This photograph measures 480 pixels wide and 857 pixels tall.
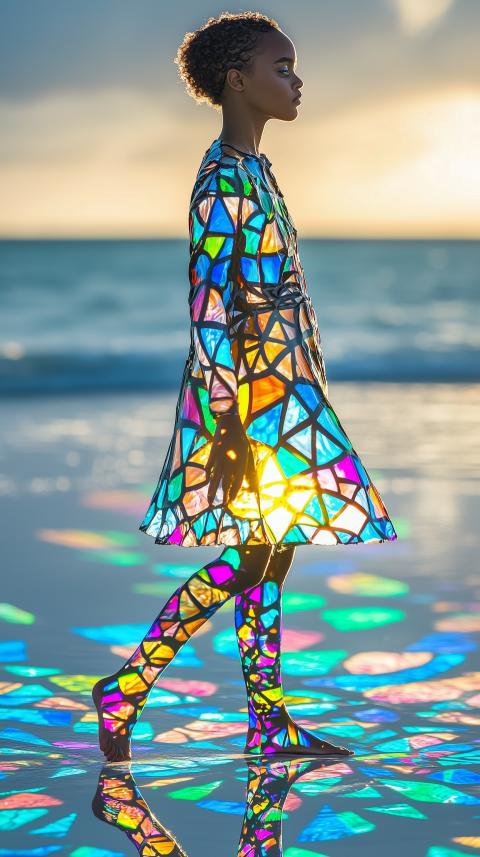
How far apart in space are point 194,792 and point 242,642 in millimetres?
328

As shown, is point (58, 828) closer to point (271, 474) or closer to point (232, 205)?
point (271, 474)

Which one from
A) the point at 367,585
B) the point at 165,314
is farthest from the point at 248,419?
the point at 165,314

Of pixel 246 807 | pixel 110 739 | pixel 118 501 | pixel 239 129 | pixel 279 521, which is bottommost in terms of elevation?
pixel 246 807

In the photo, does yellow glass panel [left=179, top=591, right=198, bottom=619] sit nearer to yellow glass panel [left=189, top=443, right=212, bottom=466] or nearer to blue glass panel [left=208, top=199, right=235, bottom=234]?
yellow glass panel [left=189, top=443, right=212, bottom=466]

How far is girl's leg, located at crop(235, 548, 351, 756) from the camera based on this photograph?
2.09m

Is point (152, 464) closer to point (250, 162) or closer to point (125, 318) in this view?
point (250, 162)

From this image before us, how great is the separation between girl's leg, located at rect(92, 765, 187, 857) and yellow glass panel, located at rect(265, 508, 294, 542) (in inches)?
21.7

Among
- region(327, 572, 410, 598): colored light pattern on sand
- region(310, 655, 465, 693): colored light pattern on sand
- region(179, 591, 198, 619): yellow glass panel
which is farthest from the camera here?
region(327, 572, 410, 598): colored light pattern on sand

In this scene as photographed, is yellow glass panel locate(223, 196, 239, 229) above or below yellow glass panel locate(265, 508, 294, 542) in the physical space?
above

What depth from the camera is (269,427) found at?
191 centimetres

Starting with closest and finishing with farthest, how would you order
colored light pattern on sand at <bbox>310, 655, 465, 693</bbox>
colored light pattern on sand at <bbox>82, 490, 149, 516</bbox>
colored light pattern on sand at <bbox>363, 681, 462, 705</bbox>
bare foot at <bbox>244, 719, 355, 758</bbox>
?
1. bare foot at <bbox>244, 719, 355, 758</bbox>
2. colored light pattern on sand at <bbox>363, 681, 462, 705</bbox>
3. colored light pattern on sand at <bbox>310, 655, 465, 693</bbox>
4. colored light pattern on sand at <bbox>82, 490, 149, 516</bbox>

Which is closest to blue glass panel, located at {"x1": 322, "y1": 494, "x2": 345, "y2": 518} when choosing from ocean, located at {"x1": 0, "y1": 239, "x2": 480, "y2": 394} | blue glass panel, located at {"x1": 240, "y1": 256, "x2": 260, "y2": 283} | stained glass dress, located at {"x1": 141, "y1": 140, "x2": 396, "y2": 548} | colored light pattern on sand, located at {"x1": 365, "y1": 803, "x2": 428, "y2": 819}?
stained glass dress, located at {"x1": 141, "y1": 140, "x2": 396, "y2": 548}

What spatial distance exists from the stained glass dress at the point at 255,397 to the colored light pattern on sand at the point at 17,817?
54cm

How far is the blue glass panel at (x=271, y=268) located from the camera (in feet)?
6.36
